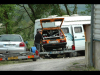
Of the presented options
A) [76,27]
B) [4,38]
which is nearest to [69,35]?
[76,27]

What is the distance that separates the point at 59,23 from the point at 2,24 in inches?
306

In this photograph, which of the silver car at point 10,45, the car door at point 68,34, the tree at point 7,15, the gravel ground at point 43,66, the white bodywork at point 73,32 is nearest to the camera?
the gravel ground at point 43,66

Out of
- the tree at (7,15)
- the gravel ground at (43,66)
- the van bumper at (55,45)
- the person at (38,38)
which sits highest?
the tree at (7,15)

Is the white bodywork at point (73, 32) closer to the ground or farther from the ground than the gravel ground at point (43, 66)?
farther from the ground

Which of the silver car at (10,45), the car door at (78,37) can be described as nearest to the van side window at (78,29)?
the car door at (78,37)

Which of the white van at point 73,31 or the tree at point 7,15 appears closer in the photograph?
the white van at point 73,31

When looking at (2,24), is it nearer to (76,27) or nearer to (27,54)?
(76,27)

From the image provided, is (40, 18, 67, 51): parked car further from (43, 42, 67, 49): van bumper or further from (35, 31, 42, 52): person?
(35, 31, 42, 52): person

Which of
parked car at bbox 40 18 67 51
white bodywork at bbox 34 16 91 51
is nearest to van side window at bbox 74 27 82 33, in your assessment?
white bodywork at bbox 34 16 91 51

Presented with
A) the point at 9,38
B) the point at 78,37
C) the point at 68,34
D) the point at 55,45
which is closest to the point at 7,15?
the point at 68,34

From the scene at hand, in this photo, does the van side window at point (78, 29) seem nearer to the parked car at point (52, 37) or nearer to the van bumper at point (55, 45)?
the parked car at point (52, 37)

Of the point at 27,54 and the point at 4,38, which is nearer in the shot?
the point at 27,54
